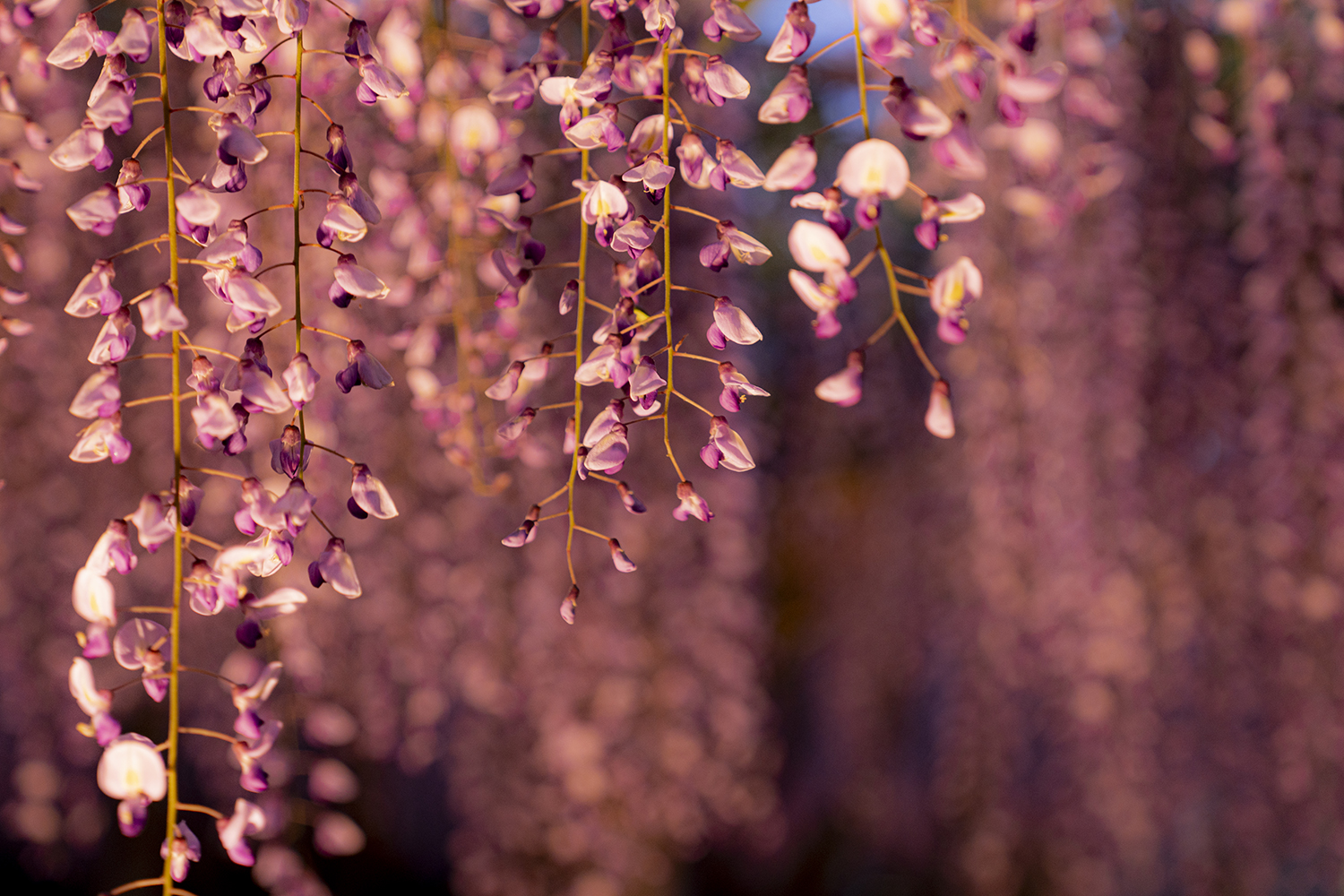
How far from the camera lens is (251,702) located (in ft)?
1.94

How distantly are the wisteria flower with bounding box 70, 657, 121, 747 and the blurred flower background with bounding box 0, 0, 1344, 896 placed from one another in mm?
546

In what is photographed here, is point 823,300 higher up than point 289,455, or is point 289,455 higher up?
point 823,300

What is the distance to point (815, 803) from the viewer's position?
12.0 ft

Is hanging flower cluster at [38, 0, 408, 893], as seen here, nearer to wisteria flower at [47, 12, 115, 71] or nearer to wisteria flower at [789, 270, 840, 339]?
wisteria flower at [47, 12, 115, 71]

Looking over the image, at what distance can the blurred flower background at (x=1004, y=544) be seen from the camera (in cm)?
145

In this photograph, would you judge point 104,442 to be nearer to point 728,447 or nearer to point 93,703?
point 93,703

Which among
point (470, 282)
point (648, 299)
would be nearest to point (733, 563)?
point (648, 299)

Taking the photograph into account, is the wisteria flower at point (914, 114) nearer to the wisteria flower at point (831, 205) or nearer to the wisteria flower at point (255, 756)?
the wisteria flower at point (831, 205)

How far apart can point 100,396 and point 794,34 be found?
0.45 metres

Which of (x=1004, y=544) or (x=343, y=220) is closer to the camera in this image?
(x=343, y=220)

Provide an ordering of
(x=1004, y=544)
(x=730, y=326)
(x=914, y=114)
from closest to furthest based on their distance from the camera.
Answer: (x=914, y=114) → (x=730, y=326) → (x=1004, y=544)

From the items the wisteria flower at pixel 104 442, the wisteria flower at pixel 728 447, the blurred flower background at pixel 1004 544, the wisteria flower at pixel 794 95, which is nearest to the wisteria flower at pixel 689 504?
the wisteria flower at pixel 728 447

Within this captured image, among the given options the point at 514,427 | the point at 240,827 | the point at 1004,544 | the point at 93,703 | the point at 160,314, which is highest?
the point at 160,314

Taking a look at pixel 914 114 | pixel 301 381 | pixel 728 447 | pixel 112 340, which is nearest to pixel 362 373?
pixel 301 381
